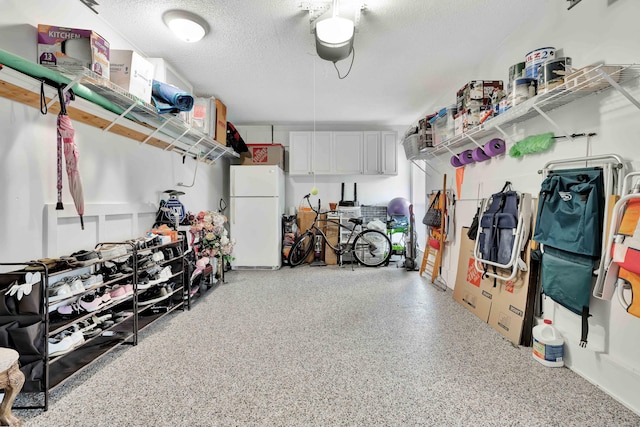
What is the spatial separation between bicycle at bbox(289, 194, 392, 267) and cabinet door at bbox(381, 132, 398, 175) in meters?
1.15

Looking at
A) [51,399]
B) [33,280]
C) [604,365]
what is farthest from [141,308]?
A: [604,365]

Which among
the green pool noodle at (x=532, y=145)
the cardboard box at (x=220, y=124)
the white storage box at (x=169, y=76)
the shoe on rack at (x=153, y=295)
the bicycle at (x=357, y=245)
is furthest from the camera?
the bicycle at (x=357, y=245)

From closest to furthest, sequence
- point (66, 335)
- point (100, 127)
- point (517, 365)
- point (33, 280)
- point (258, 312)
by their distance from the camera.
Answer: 1. point (33, 280)
2. point (66, 335)
3. point (517, 365)
4. point (100, 127)
5. point (258, 312)

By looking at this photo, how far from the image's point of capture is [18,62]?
1.52 meters

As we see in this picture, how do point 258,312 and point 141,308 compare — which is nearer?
point 141,308

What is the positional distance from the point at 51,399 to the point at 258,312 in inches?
63.1

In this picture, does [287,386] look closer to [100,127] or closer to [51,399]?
[51,399]

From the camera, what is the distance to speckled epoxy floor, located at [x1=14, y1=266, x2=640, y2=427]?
4.89 feet

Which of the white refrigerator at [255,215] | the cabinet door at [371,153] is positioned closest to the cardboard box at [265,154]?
the white refrigerator at [255,215]

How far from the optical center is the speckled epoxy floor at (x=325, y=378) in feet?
4.89

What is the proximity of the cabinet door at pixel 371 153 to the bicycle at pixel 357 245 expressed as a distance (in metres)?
1.01

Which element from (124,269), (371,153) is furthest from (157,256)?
(371,153)

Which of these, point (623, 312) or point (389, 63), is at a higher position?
point (389, 63)

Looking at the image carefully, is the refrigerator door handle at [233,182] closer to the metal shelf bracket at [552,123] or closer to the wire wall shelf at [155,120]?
the wire wall shelf at [155,120]
